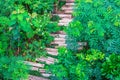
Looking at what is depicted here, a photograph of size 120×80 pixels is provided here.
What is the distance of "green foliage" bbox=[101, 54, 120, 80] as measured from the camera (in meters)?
6.47

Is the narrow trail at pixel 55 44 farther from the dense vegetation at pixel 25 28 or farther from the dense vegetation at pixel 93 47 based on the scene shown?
the dense vegetation at pixel 93 47

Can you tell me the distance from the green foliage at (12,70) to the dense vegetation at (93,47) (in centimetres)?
59

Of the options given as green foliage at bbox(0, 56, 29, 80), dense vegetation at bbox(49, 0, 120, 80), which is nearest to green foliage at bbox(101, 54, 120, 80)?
dense vegetation at bbox(49, 0, 120, 80)

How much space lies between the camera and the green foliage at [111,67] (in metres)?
6.47

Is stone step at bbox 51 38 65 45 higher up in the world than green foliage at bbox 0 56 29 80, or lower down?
higher up

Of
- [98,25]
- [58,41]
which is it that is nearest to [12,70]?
[58,41]

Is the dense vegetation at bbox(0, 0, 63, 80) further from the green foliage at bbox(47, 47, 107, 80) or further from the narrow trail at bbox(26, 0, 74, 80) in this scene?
the green foliage at bbox(47, 47, 107, 80)

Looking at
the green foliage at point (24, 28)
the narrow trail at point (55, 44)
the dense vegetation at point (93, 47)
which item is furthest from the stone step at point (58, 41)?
the dense vegetation at point (93, 47)

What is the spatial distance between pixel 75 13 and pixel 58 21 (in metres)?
1.57

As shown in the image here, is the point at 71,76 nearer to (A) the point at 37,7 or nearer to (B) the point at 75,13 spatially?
(B) the point at 75,13

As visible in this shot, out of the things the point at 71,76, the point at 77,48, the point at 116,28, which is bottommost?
the point at 71,76

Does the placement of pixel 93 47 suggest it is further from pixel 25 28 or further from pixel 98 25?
pixel 25 28

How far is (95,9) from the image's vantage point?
7289 millimetres

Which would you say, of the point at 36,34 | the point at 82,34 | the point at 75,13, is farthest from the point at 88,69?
the point at 36,34
